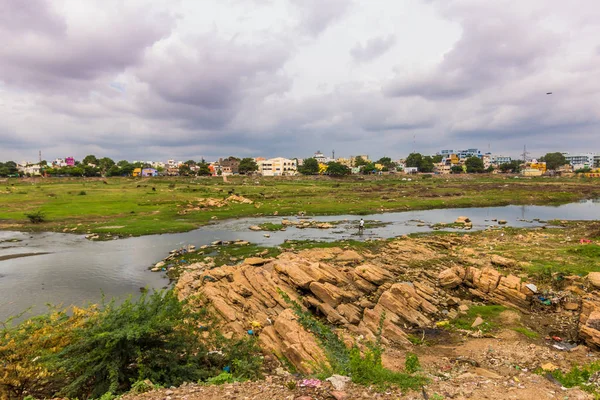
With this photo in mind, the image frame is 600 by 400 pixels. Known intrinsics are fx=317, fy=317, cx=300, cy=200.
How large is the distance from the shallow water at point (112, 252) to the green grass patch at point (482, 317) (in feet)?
62.2

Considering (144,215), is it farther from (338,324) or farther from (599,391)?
(599,391)

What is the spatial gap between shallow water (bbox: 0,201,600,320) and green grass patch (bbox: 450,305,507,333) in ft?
62.2

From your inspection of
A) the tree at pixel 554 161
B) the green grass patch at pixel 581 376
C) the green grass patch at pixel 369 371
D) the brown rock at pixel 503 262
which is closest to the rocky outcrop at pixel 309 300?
the green grass patch at pixel 369 371

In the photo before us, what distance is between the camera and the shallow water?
75.8 feet

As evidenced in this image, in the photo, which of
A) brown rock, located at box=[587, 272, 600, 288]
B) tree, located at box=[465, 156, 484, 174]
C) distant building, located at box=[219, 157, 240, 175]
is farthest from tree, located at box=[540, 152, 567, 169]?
brown rock, located at box=[587, 272, 600, 288]

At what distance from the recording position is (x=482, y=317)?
16375 millimetres

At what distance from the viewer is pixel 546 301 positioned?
17.5m

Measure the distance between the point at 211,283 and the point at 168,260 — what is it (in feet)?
41.7

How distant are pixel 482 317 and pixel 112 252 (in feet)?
110

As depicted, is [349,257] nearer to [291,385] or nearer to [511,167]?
[291,385]

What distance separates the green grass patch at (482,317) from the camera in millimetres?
15430

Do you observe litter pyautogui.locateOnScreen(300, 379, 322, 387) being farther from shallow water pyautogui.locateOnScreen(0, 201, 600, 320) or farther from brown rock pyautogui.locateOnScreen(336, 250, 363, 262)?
brown rock pyautogui.locateOnScreen(336, 250, 363, 262)

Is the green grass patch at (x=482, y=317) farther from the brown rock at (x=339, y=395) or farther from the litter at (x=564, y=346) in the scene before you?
the brown rock at (x=339, y=395)

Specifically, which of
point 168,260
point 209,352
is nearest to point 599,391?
point 209,352
